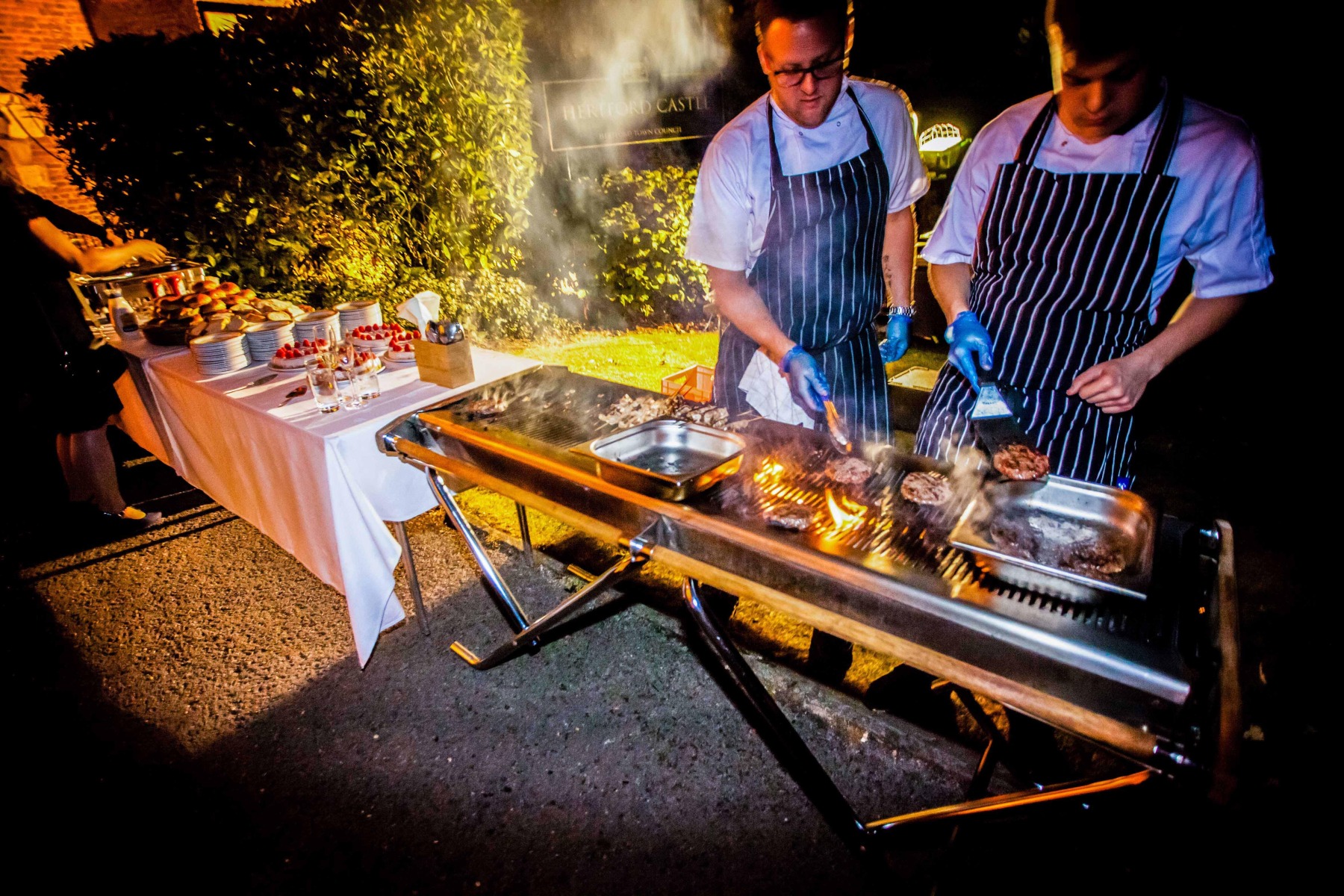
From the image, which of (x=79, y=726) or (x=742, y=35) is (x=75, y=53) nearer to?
(x=79, y=726)

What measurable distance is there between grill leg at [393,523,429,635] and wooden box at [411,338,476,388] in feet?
2.72

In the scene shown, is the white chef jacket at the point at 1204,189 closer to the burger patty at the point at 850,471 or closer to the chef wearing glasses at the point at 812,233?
the chef wearing glasses at the point at 812,233

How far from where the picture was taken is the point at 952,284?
2.67 metres

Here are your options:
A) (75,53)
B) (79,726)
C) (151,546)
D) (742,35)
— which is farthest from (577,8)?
(79,726)

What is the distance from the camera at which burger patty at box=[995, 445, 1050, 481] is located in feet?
6.29

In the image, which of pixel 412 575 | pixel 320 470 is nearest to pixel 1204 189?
pixel 320 470

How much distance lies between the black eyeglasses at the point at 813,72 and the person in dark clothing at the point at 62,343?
4.77 m

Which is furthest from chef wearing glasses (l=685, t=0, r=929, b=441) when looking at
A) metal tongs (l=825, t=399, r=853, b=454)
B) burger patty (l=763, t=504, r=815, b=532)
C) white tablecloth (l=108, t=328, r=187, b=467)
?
white tablecloth (l=108, t=328, r=187, b=467)

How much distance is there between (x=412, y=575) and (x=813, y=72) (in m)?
3.11

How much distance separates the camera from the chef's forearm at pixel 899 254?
2992mm

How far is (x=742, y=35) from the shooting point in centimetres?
899

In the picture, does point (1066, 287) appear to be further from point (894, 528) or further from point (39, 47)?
point (39, 47)


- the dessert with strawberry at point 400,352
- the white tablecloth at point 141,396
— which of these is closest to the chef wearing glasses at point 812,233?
the dessert with strawberry at point 400,352

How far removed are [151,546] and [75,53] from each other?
4893 millimetres
